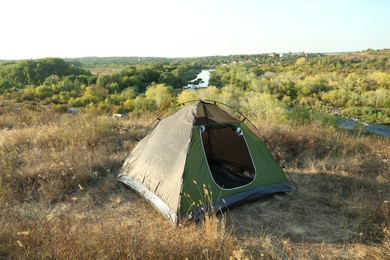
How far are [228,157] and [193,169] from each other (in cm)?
189

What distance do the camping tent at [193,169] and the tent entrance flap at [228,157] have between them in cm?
2

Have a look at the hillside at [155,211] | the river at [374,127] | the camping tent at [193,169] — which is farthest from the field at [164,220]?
the river at [374,127]

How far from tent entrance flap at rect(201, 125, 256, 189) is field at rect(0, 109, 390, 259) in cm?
83

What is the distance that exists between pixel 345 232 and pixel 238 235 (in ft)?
4.56

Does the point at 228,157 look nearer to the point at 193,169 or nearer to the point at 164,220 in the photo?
the point at 193,169

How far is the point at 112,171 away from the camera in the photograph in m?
5.53

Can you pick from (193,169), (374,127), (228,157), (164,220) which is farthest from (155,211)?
(374,127)

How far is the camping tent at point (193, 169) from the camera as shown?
159 inches

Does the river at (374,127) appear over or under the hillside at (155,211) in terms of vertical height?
under

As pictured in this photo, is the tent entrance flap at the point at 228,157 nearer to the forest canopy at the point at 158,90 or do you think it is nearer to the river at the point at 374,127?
the forest canopy at the point at 158,90

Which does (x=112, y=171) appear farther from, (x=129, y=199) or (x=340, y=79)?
(x=340, y=79)

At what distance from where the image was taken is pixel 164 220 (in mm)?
3988

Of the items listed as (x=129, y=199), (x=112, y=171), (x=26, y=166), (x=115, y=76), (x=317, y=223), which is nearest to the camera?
(x=317, y=223)

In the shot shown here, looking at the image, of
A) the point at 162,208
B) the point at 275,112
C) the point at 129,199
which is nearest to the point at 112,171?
the point at 129,199
